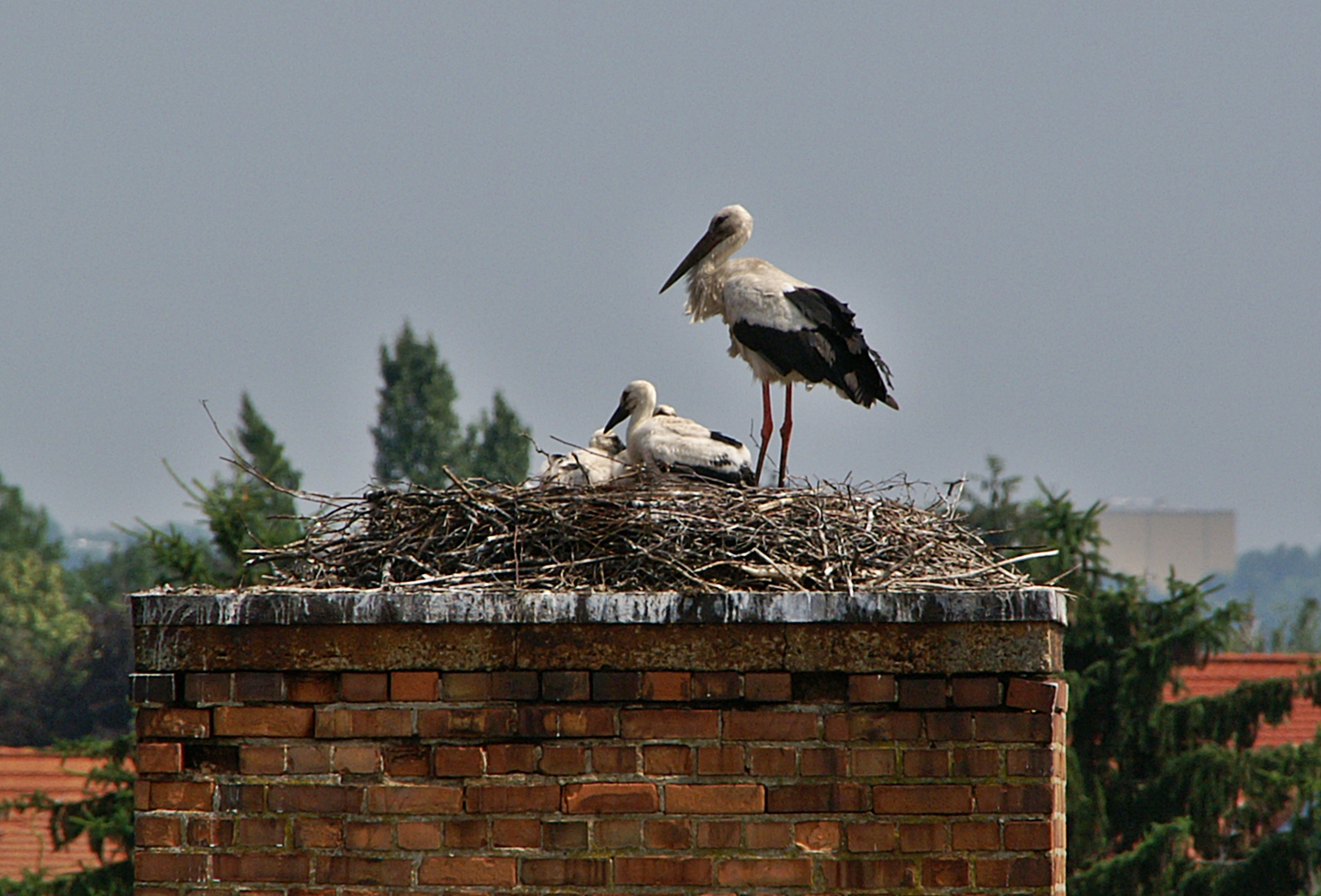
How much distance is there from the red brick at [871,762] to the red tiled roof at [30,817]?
17.4 meters

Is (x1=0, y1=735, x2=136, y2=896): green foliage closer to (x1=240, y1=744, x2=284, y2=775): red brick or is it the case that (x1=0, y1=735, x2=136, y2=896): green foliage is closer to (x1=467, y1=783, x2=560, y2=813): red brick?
(x1=240, y1=744, x2=284, y2=775): red brick

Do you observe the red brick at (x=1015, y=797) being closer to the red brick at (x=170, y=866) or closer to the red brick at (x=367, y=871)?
the red brick at (x=367, y=871)

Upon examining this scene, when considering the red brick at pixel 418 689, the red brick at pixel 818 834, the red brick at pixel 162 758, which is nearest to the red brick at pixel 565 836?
the red brick at pixel 418 689

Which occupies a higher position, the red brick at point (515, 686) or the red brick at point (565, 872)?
the red brick at point (515, 686)

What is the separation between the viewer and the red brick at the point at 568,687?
5.19 m

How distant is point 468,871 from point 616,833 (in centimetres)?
38

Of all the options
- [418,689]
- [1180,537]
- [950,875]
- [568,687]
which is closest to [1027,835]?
[950,875]

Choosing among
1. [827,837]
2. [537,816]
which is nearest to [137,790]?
[537,816]

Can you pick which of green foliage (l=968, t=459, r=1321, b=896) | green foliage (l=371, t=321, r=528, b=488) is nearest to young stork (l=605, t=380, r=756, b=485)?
green foliage (l=968, t=459, r=1321, b=896)

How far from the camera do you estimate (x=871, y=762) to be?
5.18 m

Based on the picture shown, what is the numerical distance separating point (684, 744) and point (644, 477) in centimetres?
294

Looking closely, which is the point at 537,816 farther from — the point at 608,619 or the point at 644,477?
the point at 644,477

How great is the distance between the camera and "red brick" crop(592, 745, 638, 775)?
17.0 feet

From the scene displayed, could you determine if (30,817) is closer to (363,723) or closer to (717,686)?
(363,723)
